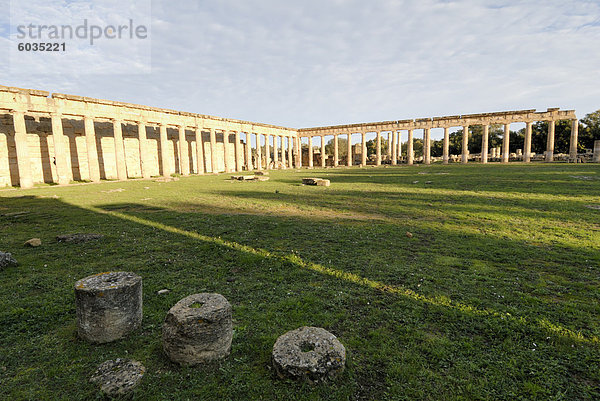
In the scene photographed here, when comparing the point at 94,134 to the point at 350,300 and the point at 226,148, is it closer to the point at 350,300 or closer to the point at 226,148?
the point at 226,148

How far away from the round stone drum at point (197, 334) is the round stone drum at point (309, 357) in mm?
628

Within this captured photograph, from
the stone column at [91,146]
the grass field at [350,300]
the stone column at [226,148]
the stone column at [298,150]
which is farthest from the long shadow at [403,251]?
the stone column at [298,150]

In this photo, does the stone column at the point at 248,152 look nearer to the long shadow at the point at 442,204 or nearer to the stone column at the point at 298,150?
the stone column at the point at 298,150

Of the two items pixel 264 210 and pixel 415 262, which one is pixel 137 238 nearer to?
pixel 264 210

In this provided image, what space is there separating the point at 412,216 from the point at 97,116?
27.9 metres

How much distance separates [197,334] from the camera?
3023 millimetres

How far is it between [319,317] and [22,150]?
A: 87.8 ft

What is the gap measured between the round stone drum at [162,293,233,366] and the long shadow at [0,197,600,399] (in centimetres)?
14

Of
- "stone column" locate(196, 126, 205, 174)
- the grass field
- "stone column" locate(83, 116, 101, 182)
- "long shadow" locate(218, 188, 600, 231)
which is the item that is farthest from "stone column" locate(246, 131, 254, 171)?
the grass field

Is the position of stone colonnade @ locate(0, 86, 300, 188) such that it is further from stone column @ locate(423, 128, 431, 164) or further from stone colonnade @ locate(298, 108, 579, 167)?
stone column @ locate(423, 128, 431, 164)

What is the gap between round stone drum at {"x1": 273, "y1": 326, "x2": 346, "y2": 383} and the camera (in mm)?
2754

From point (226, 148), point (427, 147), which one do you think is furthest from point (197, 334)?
point (427, 147)

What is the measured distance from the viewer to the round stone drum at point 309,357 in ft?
9.04

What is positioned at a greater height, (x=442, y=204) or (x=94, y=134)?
(x=94, y=134)
